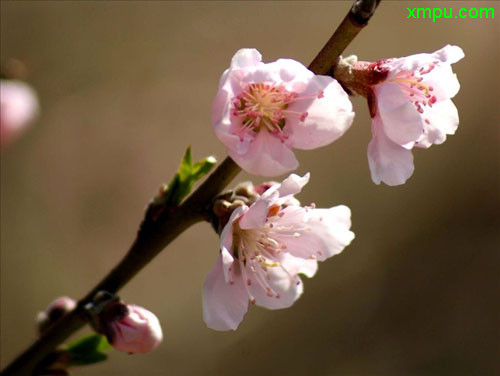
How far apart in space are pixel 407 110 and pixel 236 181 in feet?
9.47

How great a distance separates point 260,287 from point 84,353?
0.37 metres

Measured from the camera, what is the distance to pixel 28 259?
158 inches

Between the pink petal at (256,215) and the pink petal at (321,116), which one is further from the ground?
the pink petal at (321,116)

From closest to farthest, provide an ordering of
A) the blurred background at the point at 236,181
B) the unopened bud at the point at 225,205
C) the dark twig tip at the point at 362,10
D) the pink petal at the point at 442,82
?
the dark twig tip at the point at 362,10 < the unopened bud at the point at 225,205 < the pink petal at the point at 442,82 < the blurred background at the point at 236,181

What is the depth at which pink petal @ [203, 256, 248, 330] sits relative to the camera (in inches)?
51.9

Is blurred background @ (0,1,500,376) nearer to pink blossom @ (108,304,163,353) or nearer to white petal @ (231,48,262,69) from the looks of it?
pink blossom @ (108,304,163,353)

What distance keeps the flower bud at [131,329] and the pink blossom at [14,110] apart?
1.03 metres

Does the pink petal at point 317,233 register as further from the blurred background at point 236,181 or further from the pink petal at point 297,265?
the blurred background at point 236,181

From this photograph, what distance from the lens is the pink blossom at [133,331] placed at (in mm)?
1308

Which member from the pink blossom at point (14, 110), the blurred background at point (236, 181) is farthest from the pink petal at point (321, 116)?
the blurred background at point (236, 181)

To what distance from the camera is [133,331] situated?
131 cm

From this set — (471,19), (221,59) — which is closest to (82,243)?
(221,59)

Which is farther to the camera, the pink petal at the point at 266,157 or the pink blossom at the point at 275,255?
the pink blossom at the point at 275,255

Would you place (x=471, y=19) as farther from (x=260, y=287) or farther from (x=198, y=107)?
(x=260, y=287)
